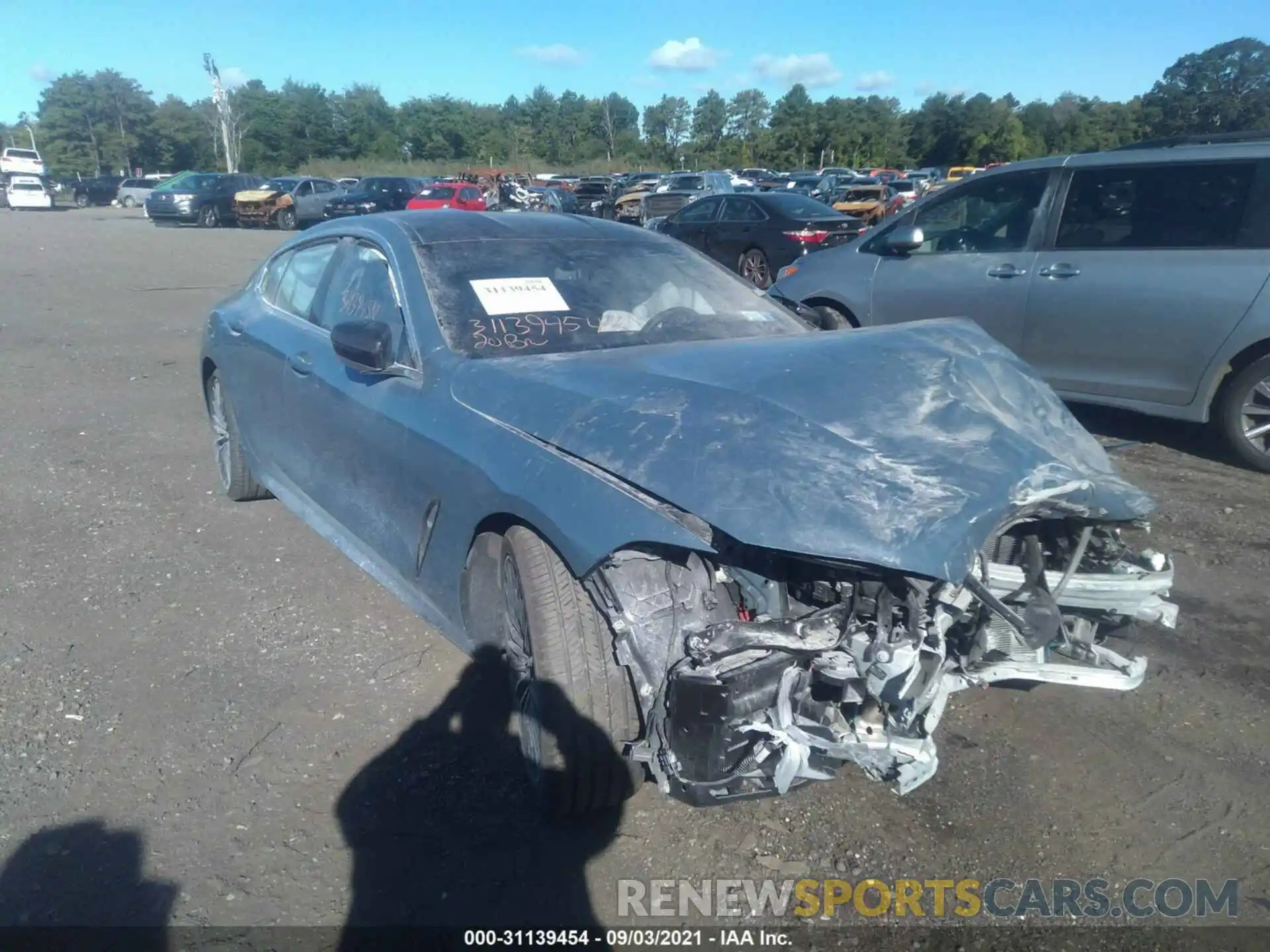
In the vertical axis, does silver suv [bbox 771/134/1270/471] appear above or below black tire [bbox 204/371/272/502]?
above

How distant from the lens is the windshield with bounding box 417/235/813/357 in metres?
3.58

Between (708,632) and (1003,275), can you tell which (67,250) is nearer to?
(1003,275)

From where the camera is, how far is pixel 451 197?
91.3 ft

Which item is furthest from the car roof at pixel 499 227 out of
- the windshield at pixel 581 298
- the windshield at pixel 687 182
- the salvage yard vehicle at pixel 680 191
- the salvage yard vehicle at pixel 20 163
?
the salvage yard vehicle at pixel 20 163

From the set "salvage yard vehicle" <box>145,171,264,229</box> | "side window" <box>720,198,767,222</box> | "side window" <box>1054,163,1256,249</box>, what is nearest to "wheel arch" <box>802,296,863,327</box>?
"side window" <box>1054,163,1256,249</box>

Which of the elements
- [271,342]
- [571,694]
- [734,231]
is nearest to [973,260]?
[271,342]

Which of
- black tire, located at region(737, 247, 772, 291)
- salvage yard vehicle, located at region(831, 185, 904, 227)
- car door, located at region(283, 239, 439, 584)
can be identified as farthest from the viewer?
salvage yard vehicle, located at region(831, 185, 904, 227)

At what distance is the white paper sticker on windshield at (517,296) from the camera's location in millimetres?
3666

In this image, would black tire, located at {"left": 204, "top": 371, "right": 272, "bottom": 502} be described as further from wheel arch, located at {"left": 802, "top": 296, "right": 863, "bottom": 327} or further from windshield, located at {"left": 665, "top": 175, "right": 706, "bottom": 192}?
windshield, located at {"left": 665, "top": 175, "right": 706, "bottom": 192}

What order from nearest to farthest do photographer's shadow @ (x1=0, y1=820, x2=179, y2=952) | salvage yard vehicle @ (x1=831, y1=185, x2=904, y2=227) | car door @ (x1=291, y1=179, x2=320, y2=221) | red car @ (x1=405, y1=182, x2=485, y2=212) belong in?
photographer's shadow @ (x1=0, y1=820, x2=179, y2=952) → salvage yard vehicle @ (x1=831, y1=185, x2=904, y2=227) → red car @ (x1=405, y1=182, x2=485, y2=212) → car door @ (x1=291, y1=179, x2=320, y2=221)

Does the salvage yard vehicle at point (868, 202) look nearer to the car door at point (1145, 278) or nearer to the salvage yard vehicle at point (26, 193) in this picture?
the car door at point (1145, 278)

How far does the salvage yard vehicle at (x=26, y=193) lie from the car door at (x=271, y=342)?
4723 centimetres

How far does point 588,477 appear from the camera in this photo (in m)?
2.68

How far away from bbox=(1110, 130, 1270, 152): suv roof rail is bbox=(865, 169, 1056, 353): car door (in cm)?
58
